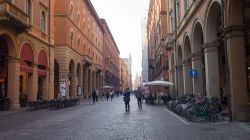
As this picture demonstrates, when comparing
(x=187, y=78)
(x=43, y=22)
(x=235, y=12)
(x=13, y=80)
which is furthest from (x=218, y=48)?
(x=43, y=22)

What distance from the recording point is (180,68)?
30.7 m

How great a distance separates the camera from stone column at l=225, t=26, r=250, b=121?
13.2m

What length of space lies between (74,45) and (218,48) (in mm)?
27316

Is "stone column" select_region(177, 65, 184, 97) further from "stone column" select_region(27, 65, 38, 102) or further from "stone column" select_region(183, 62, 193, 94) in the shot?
"stone column" select_region(27, 65, 38, 102)

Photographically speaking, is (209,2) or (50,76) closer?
(209,2)

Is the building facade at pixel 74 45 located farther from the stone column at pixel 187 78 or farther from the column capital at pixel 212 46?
the column capital at pixel 212 46

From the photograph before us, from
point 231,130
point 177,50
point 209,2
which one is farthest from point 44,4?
point 231,130

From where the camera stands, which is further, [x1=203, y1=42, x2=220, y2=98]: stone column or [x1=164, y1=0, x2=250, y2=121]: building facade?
[x1=203, y1=42, x2=220, y2=98]: stone column

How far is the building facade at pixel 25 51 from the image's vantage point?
2334 centimetres

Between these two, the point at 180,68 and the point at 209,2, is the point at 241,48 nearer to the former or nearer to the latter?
the point at 209,2

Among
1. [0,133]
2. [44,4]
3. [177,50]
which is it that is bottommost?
[0,133]

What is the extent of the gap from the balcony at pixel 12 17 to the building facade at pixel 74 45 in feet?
21.5

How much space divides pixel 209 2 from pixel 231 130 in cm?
822

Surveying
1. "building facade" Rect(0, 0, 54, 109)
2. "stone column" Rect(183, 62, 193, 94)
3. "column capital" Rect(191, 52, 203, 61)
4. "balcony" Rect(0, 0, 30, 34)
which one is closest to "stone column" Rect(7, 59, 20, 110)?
"building facade" Rect(0, 0, 54, 109)
